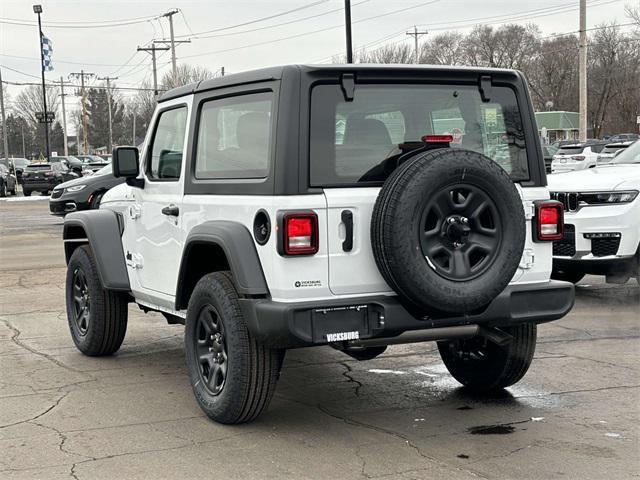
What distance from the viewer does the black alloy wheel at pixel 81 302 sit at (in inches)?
291

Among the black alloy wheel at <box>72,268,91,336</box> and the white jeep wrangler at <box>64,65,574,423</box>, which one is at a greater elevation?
the white jeep wrangler at <box>64,65,574,423</box>

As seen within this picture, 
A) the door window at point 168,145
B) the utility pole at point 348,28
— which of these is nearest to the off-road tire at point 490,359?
the door window at point 168,145

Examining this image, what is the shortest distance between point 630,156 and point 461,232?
6.47m

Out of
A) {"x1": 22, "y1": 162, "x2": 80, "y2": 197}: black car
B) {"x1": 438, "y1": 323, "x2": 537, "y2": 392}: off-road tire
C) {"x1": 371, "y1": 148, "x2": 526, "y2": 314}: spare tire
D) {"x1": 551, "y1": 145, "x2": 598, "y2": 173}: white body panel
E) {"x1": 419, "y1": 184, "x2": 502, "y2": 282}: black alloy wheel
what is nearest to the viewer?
{"x1": 371, "y1": 148, "x2": 526, "y2": 314}: spare tire

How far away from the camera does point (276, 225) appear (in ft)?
15.6

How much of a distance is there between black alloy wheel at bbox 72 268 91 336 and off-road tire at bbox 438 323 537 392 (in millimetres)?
2953

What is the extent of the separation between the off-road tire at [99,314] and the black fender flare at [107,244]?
0.62ft

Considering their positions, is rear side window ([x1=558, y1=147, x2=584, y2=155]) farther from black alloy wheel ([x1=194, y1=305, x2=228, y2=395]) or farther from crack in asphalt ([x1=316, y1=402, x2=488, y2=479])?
black alloy wheel ([x1=194, y1=305, x2=228, y2=395])

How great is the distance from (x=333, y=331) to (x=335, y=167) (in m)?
0.89

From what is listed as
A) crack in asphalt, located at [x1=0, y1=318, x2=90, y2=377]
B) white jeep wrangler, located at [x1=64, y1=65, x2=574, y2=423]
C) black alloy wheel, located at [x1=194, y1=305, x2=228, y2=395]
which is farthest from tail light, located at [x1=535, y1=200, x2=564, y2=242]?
crack in asphalt, located at [x1=0, y1=318, x2=90, y2=377]

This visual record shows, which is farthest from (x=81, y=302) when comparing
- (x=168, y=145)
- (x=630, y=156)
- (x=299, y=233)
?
(x=630, y=156)

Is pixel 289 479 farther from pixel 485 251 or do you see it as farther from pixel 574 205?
pixel 574 205

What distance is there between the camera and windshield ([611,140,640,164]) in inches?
411

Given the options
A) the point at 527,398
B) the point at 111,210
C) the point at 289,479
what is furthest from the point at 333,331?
the point at 111,210
